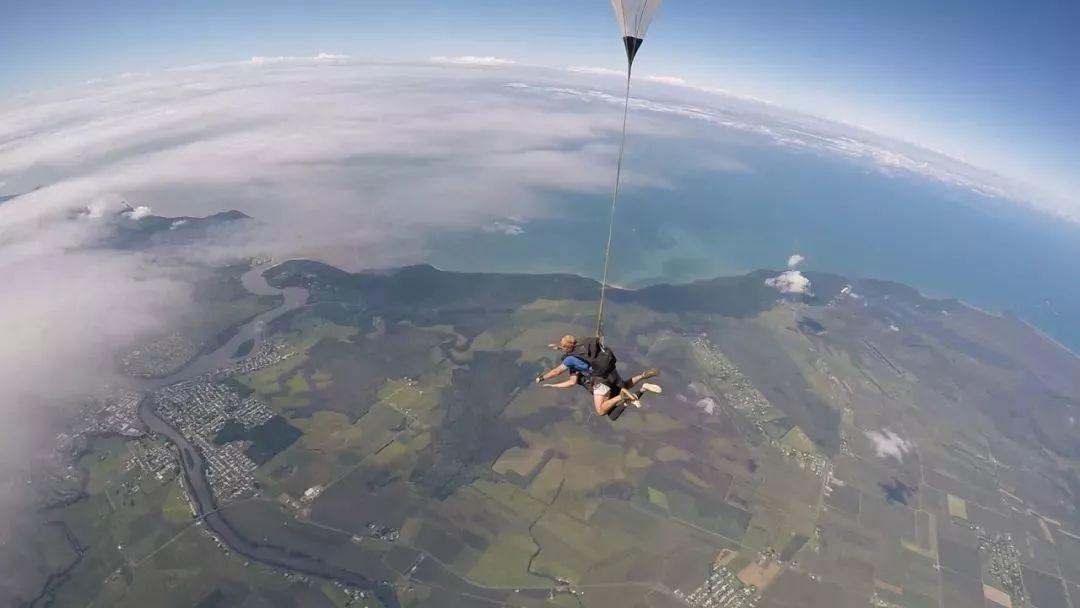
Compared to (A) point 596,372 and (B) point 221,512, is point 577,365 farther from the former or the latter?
(B) point 221,512

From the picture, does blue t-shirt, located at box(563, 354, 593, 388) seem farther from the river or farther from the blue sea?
the blue sea

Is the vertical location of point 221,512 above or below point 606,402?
below

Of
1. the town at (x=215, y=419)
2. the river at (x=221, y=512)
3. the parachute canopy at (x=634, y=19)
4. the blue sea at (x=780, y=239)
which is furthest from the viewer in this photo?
the blue sea at (x=780, y=239)

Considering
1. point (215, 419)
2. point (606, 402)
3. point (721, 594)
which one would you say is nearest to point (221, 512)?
point (215, 419)

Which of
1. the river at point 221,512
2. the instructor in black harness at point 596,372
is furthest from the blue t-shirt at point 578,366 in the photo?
the river at point 221,512

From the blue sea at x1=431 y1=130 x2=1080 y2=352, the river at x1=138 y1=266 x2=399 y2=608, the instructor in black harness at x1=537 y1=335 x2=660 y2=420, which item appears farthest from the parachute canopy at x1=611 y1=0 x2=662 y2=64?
the blue sea at x1=431 y1=130 x2=1080 y2=352

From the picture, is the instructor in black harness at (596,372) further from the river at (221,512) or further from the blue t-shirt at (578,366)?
the river at (221,512)

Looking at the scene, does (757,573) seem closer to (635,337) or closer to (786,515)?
(786,515)

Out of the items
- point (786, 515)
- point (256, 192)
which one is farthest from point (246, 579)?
point (256, 192)
